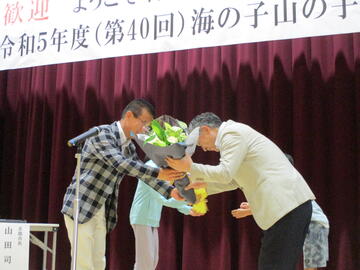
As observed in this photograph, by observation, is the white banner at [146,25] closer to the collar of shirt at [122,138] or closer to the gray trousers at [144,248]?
the collar of shirt at [122,138]

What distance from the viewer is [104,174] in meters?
3.05

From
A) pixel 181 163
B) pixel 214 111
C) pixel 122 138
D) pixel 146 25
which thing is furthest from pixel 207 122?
pixel 214 111

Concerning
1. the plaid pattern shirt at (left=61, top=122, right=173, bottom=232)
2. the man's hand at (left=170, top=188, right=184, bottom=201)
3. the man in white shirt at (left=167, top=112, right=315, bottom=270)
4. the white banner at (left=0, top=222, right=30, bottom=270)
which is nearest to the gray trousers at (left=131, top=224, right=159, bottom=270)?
the plaid pattern shirt at (left=61, top=122, right=173, bottom=232)

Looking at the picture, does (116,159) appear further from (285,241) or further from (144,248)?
(285,241)

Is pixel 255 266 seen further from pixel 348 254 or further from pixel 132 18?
pixel 132 18

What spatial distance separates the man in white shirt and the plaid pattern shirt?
1.95 feet

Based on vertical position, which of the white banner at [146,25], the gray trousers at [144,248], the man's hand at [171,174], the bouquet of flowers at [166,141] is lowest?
the gray trousers at [144,248]

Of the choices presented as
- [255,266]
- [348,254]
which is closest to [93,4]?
[255,266]

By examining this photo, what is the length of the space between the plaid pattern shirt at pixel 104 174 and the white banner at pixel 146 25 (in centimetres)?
92

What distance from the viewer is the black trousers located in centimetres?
224

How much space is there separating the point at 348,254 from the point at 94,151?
7.98 feet

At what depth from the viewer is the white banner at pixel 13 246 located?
285 centimetres

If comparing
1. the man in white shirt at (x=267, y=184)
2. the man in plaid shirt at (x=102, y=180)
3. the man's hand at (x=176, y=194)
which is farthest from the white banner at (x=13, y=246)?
the man in white shirt at (x=267, y=184)

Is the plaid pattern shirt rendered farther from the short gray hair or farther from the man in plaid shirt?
the short gray hair
